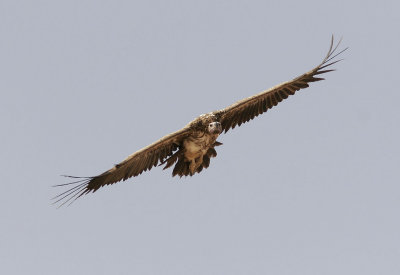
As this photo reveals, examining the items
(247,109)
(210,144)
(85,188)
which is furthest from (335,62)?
(85,188)

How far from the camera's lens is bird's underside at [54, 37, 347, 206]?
24969mm

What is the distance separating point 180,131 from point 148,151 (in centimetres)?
116

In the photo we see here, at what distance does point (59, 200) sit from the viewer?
77.4ft

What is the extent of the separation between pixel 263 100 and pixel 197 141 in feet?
10.4

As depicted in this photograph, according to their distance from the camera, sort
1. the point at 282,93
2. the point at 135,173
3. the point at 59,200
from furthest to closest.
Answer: the point at 282,93 < the point at 135,173 < the point at 59,200

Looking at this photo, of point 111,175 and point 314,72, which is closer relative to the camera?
point 111,175

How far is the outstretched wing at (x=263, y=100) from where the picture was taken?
2641 cm

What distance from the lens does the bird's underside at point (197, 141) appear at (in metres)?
25.0

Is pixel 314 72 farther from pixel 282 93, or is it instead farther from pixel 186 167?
pixel 186 167

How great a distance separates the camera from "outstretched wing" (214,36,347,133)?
86.6ft

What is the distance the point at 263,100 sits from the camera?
27.1m

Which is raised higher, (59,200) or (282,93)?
(282,93)

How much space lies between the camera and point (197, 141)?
25.2 m

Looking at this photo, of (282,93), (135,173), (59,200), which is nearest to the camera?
(59,200)
